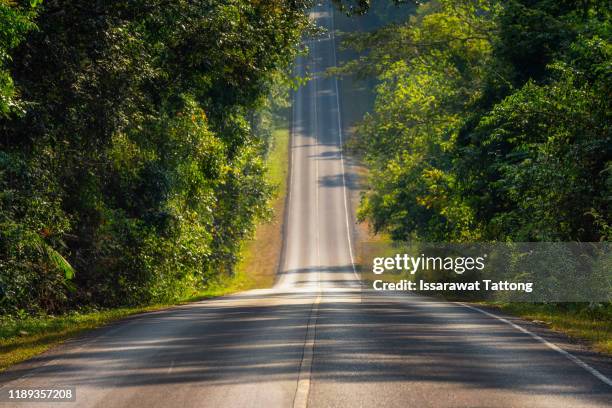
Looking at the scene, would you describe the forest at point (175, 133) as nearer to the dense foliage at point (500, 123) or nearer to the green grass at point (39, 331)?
the dense foliage at point (500, 123)

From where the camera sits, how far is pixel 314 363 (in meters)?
13.4

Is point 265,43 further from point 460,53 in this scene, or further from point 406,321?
point 460,53

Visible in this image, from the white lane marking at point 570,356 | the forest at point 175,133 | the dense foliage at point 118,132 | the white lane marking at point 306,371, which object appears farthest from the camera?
the forest at point 175,133

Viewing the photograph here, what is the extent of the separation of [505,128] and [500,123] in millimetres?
554

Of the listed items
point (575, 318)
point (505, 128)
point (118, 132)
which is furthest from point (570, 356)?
point (505, 128)

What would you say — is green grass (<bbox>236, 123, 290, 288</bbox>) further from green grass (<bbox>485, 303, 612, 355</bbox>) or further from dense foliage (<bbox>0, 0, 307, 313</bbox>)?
green grass (<bbox>485, 303, 612, 355</bbox>)

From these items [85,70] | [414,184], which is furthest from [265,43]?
[414,184]

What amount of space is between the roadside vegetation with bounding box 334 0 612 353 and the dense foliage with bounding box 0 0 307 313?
423 centimetres

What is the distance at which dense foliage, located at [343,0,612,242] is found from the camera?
24734 mm

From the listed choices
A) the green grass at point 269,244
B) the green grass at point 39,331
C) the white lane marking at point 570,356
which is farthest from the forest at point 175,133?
the green grass at point 269,244

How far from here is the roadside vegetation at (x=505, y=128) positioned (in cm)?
2448

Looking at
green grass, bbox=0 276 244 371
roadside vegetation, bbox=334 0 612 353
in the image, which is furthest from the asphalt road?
roadside vegetation, bbox=334 0 612 353

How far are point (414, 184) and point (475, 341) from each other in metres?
34.1

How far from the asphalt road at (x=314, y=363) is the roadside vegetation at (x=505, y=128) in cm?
265
